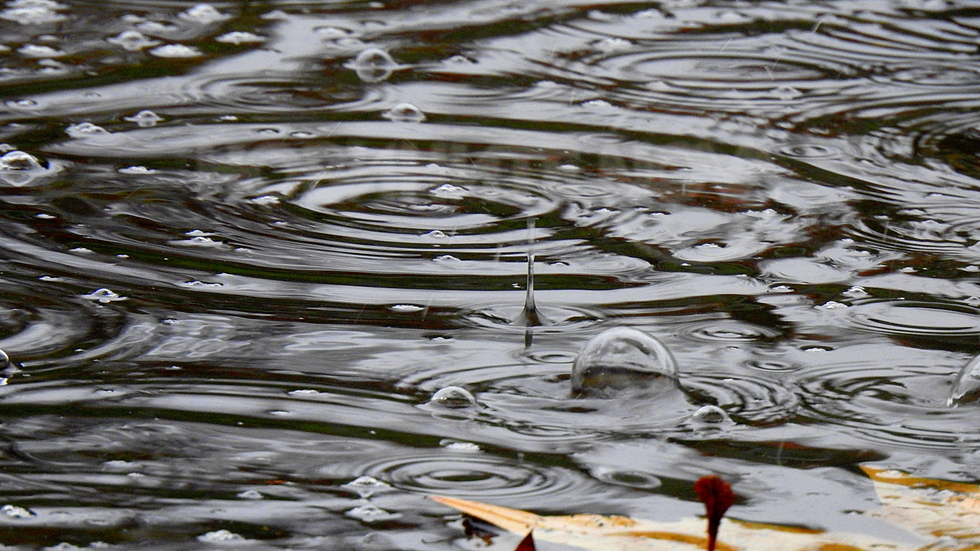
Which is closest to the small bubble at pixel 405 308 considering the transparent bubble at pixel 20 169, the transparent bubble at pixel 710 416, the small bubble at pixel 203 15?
the transparent bubble at pixel 710 416

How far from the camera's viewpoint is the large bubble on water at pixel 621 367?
1.84 metres

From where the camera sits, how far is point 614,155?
3104 mm

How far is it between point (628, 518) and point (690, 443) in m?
0.25

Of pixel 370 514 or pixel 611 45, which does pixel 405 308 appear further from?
pixel 611 45

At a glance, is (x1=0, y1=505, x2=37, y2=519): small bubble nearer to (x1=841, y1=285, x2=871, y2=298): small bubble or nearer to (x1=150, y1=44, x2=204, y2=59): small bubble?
(x1=841, y1=285, x2=871, y2=298): small bubble

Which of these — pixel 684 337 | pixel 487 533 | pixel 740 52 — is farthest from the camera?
pixel 740 52

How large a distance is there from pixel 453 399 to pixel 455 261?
24.6 inches

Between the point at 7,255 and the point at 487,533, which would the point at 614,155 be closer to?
the point at 7,255

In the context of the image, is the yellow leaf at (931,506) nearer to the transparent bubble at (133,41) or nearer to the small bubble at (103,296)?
the small bubble at (103,296)

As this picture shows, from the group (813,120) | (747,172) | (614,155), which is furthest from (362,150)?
(813,120)

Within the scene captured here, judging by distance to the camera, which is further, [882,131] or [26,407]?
[882,131]

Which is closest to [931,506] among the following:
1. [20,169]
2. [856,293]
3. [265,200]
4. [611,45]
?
[856,293]

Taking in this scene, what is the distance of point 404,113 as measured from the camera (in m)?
3.36

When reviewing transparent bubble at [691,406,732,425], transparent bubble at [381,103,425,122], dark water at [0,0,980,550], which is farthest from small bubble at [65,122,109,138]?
transparent bubble at [691,406,732,425]
